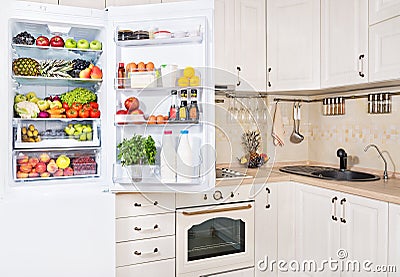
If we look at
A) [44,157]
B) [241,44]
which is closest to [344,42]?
[241,44]

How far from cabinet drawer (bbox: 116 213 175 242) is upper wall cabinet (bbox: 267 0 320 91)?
127cm

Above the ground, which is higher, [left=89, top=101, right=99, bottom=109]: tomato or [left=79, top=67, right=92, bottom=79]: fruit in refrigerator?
[left=79, top=67, right=92, bottom=79]: fruit in refrigerator

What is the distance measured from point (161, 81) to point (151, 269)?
1.15 m

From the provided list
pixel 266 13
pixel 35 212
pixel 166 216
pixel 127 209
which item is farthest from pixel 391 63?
pixel 35 212

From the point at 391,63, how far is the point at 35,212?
2.12 m

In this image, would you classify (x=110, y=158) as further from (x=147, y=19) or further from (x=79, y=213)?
(x=147, y=19)

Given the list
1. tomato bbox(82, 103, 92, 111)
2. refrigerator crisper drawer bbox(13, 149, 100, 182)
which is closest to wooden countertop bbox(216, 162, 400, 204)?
refrigerator crisper drawer bbox(13, 149, 100, 182)

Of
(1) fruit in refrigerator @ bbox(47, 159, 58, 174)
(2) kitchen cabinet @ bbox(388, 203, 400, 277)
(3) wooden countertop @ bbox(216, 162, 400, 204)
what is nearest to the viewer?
(2) kitchen cabinet @ bbox(388, 203, 400, 277)

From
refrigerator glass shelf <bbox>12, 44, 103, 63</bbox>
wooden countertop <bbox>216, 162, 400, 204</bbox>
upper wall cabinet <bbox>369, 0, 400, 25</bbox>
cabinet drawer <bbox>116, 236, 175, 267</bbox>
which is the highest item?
upper wall cabinet <bbox>369, 0, 400, 25</bbox>

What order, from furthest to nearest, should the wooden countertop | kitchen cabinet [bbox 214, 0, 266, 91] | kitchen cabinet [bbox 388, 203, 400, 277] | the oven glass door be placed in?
1. kitchen cabinet [bbox 214, 0, 266, 91]
2. the oven glass door
3. the wooden countertop
4. kitchen cabinet [bbox 388, 203, 400, 277]

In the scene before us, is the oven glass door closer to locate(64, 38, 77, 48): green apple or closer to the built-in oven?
the built-in oven

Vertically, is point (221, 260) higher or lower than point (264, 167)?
lower

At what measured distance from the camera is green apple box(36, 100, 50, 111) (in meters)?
2.14

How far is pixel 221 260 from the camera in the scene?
249cm
